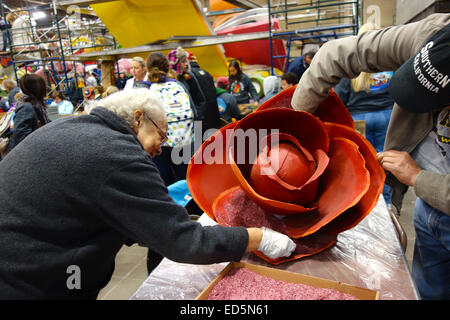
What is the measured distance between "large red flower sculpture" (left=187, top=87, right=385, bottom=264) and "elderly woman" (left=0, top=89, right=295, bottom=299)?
4.4 inches

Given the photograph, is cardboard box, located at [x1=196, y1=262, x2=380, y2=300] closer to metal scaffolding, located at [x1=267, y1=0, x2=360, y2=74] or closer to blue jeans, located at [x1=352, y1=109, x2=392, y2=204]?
blue jeans, located at [x1=352, y1=109, x2=392, y2=204]

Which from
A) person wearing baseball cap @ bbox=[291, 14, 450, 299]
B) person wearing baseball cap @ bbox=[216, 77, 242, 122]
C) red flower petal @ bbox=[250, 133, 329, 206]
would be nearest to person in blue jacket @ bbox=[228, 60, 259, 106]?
person wearing baseball cap @ bbox=[216, 77, 242, 122]

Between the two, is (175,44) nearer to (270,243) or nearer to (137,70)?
(137,70)

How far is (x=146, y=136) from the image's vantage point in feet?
3.94

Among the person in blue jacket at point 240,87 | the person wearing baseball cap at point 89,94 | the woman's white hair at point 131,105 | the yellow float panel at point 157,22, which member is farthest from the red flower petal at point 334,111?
the yellow float panel at point 157,22

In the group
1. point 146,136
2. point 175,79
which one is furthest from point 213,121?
point 146,136

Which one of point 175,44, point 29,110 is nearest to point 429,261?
point 29,110

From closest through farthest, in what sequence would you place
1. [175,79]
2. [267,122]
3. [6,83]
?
[267,122] → [175,79] → [6,83]

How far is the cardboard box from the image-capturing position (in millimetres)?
796

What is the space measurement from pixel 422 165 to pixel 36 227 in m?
1.17

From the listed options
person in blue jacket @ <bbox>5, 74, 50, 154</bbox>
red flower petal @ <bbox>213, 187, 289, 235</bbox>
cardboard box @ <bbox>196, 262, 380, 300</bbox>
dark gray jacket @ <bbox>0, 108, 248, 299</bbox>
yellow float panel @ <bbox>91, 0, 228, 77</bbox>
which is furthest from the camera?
yellow float panel @ <bbox>91, 0, 228, 77</bbox>

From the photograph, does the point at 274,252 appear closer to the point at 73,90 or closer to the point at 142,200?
the point at 142,200

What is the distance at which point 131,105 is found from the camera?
1114 mm

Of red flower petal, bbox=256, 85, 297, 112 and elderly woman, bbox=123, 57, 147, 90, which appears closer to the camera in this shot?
red flower petal, bbox=256, 85, 297, 112
